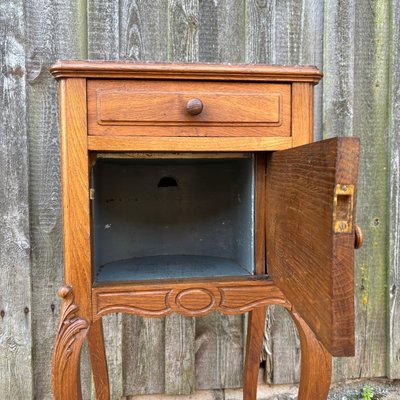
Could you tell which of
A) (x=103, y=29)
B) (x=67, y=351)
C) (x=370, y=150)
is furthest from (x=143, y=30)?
(x=67, y=351)

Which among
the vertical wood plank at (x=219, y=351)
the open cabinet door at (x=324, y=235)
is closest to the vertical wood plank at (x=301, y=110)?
the open cabinet door at (x=324, y=235)

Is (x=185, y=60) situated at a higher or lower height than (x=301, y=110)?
higher

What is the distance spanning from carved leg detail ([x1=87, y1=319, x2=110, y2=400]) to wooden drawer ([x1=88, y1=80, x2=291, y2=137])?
1.95 feet

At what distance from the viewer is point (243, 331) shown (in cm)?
126

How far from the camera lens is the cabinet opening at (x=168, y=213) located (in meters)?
0.99

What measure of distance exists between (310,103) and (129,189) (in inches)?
22.0

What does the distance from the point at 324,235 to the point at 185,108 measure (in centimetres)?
35

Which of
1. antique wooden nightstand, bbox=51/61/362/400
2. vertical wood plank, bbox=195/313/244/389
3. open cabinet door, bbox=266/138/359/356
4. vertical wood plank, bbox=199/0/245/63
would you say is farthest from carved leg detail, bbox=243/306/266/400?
vertical wood plank, bbox=199/0/245/63

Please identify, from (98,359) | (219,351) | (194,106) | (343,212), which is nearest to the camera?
(343,212)

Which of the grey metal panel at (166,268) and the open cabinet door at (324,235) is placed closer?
the open cabinet door at (324,235)

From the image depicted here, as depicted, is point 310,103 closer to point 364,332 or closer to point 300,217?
point 300,217

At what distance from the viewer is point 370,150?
1.23 m

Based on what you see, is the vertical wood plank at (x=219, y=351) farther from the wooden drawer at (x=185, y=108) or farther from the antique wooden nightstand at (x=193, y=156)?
the wooden drawer at (x=185, y=108)

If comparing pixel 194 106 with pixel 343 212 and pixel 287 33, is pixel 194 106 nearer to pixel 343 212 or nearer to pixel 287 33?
pixel 343 212
